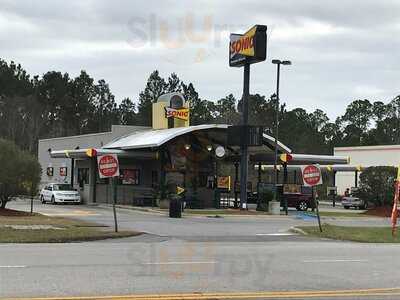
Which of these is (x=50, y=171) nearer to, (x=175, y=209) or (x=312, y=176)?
(x=175, y=209)

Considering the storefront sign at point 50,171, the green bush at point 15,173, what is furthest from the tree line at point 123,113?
the green bush at point 15,173

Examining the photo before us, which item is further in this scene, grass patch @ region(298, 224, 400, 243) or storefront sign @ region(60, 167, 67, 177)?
storefront sign @ region(60, 167, 67, 177)

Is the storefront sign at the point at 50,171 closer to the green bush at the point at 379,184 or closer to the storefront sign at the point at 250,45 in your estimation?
the storefront sign at the point at 250,45

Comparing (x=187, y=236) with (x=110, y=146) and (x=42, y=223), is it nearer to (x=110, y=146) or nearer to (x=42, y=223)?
(x=42, y=223)

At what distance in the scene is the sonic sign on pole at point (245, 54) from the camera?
128ft

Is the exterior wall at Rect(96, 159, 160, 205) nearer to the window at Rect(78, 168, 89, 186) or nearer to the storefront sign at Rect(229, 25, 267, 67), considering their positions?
the window at Rect(78, 168, 89, 186)

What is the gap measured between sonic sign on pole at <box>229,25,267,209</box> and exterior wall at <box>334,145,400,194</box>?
40439 millimetres

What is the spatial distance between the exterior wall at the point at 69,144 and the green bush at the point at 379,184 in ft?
57.1

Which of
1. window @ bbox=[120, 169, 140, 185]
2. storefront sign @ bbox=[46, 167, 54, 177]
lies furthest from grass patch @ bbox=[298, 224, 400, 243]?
storefront sign @ bbox=[46, 167, 54, 177]

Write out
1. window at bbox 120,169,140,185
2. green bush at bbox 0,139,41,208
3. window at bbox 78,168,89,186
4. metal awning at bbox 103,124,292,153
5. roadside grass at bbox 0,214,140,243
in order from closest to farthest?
1. roadside grass at bbox 0,214,140,243
2. green bush at bbox 0,139,41,208
3. metal awning at bbox 103,124,292,153
4. window at bbox 120,169,140,185
5. window at bbox 78,168,89,186

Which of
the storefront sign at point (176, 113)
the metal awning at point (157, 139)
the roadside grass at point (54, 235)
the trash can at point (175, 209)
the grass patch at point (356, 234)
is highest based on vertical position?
the storefront sign at point (176, 113)

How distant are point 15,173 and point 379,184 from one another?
2368cm

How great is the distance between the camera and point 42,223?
25.4m

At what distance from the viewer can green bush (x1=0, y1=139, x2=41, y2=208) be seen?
31.3 metres
